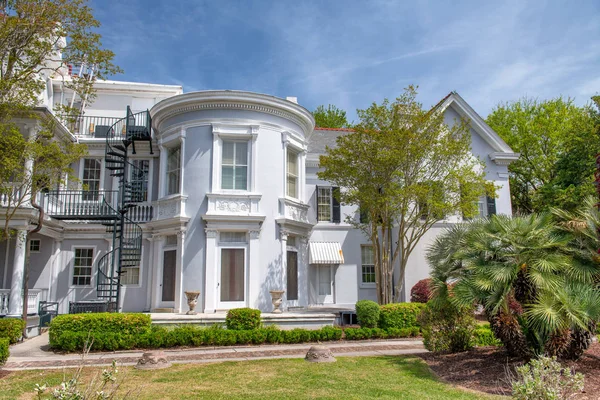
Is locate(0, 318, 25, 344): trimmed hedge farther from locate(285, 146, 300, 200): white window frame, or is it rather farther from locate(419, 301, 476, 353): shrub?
locate(419, 301, 476, 353): shrub

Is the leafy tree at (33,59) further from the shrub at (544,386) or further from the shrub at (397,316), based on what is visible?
the shrub at (544,386)

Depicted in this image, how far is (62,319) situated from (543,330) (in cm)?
1225

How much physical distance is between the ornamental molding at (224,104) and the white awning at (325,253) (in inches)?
247

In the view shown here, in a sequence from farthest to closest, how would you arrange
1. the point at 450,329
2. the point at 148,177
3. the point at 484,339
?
the point at 148,177, the point at 484,339, the point at 450,329

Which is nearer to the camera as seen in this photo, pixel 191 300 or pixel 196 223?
Answer: pixel 191 300

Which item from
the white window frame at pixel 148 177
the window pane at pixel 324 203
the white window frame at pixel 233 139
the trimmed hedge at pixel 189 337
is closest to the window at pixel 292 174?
the white window frame at pixel 233 139

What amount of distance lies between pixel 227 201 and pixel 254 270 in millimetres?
2893

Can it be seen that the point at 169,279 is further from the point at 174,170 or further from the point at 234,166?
the point at 234,166

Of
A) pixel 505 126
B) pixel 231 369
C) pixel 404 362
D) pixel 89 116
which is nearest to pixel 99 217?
pixel 89 116

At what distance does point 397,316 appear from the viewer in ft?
51.2

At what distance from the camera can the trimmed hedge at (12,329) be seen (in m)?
13.4

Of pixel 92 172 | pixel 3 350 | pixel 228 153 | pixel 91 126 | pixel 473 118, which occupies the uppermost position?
pixel 473 118

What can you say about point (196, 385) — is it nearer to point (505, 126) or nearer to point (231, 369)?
point (231, 369)

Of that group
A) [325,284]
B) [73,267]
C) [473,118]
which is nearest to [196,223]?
[73,267]
